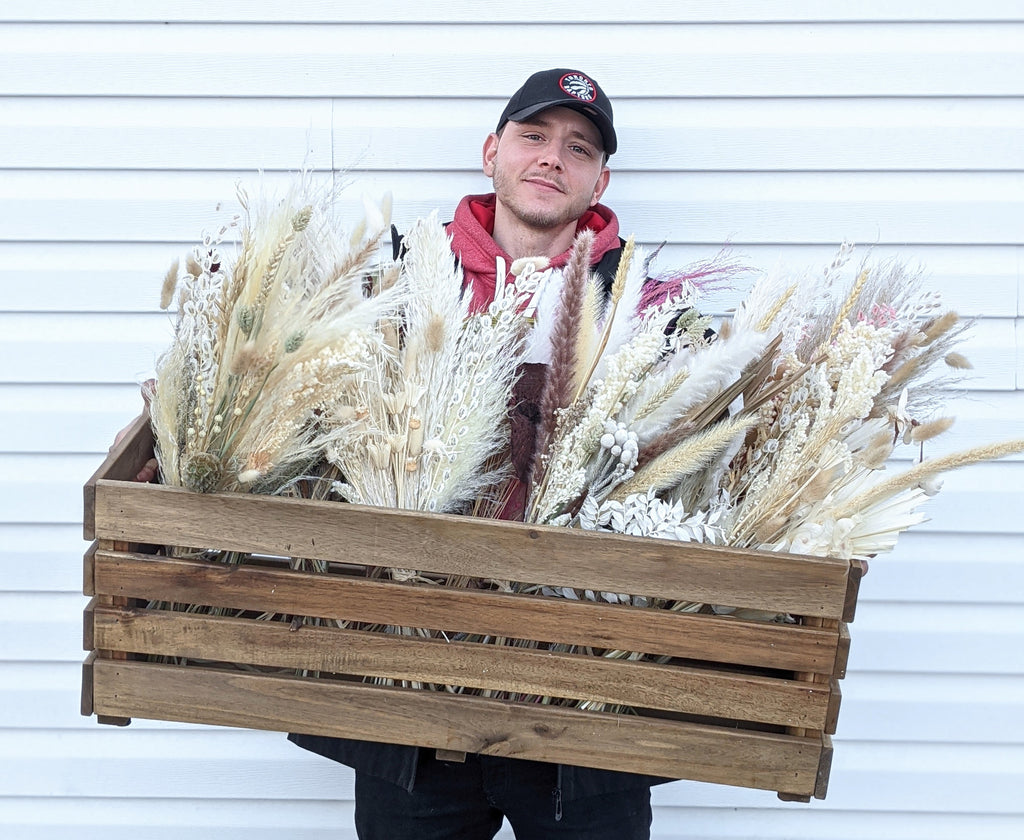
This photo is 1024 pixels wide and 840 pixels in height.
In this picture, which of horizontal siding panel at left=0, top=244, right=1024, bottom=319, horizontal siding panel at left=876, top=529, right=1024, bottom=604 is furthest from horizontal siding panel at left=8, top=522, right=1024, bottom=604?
horizontal siding panel at left=0, top=244, right=1024, bottom=319

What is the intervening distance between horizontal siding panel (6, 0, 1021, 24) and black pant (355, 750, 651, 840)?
1562 millimetres

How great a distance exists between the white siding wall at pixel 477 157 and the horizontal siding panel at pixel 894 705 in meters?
0.02

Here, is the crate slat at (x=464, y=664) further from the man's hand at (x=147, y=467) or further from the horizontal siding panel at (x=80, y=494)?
the horizontal siding panel at (x=80, y=494)

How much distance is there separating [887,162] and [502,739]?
1601mm

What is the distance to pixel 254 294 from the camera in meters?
1.22

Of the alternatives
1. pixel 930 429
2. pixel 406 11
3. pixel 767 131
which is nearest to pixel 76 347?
pixel 406 11

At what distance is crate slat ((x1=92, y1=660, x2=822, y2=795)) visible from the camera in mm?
1333

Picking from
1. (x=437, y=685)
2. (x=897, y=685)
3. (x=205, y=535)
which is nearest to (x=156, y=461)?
(x=205, y=535)

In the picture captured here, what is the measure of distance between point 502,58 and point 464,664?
56.3 inches

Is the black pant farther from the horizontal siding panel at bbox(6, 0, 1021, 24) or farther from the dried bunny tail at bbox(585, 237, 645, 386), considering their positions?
the horizontal siding panel at bbox(6, 0, 1021, 24)

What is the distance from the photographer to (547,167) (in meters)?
2.04

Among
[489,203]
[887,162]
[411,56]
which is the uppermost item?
[411,56]

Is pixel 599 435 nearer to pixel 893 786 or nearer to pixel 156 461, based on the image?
pixel 156 461

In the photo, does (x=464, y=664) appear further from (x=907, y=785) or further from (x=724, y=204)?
(x=907, y=785)
